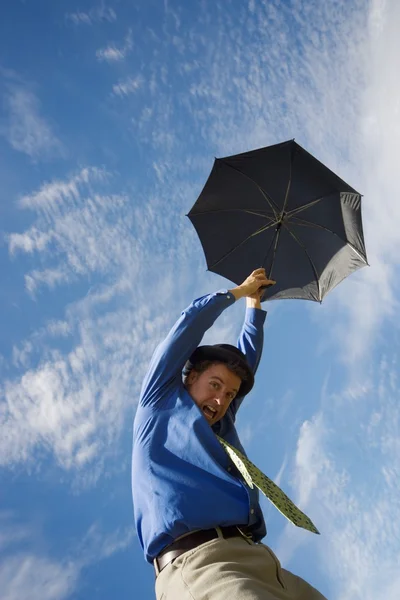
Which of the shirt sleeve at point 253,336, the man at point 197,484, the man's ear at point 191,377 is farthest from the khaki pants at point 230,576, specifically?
the shirt sleeve at point 253,336

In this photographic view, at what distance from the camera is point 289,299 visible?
7332 millimetres

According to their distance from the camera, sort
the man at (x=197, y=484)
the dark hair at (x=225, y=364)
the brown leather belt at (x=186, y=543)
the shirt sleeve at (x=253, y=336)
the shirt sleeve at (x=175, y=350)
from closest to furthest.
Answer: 1. the man at (x=197, y=484)
2. the brown leather belt at (x=186, y=543)
3. the shirt sleeve at (x=175, y=350)
4. the dark hair at (x=225, y=364)
5. the shirt sleeve at (x=253, y=336)

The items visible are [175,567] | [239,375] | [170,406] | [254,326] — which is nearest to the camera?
[175,567]

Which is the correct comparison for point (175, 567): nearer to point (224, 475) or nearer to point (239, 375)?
point (224, 475)

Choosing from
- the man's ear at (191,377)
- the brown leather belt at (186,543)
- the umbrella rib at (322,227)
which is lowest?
the brown leather belt at (186,543)

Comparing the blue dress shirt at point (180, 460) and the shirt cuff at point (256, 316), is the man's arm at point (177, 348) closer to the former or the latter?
the blue dress shirt at point (180, 460)

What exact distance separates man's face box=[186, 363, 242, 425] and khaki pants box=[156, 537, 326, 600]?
3.58ft

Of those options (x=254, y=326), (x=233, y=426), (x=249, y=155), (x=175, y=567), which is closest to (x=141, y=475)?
(x=175, y=567)

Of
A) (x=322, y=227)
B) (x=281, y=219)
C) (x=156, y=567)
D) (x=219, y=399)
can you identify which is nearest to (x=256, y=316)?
(x=219, y=399)

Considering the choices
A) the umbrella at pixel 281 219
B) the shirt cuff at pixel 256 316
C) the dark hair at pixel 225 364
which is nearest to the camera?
the dark hair at pixel 225 364

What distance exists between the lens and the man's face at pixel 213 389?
13.9 feet

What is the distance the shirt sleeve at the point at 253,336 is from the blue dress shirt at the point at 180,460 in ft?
3.14

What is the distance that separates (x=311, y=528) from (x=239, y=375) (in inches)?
53.6

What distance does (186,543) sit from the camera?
3273 millimetres
